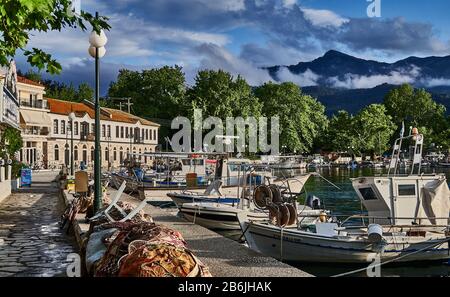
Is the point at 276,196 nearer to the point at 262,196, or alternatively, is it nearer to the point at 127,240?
the point at 262,196

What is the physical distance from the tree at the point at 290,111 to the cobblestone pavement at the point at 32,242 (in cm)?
7829

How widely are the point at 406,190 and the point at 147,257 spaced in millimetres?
15501

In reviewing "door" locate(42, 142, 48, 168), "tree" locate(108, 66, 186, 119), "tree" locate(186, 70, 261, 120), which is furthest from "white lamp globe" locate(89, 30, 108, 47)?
"tree" locate(108, 66, 186, 119)

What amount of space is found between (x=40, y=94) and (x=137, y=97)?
99.9ft

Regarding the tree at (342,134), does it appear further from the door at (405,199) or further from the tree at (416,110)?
the door at (405,199)

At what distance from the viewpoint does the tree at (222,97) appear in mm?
83750

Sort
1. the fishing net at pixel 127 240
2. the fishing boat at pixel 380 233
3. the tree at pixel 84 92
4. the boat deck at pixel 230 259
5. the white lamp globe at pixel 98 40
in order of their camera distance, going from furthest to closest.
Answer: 1. the tree at pixel 84 92
2. the fishing boat at pixel 380 233
3. the white lamp globe at pixel 98 40
4. the boat deck at pixel 230 259
5. the fishing net at pixel 127 240

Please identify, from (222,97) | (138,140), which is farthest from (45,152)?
(222,97)

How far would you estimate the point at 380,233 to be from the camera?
16.4 meters

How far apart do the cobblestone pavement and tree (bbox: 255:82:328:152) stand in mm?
78287

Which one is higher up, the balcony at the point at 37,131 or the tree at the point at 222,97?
the tree at the point at 222,97

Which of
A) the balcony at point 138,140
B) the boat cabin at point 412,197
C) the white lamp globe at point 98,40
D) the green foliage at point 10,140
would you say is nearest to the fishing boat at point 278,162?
the boat cabin at point 412,197

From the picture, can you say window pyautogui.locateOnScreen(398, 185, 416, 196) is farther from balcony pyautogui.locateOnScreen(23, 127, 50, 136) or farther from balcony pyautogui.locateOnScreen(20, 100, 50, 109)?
balcony pyautogui.locateOnScreen(23, 127, 50, 136)

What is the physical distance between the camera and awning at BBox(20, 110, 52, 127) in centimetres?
6462
